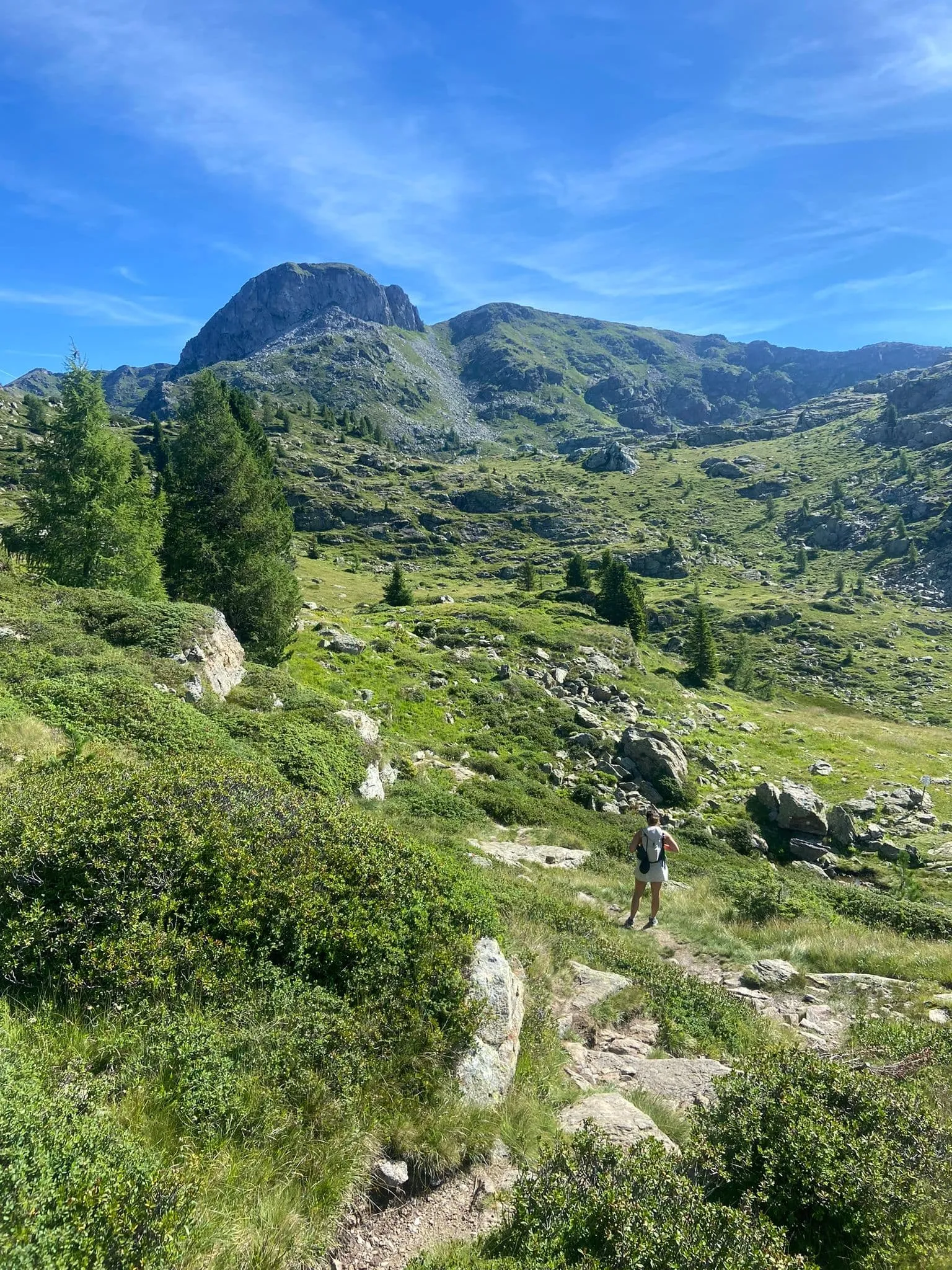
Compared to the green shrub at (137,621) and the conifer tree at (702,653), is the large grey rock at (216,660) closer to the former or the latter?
the green shrub at (137,621)

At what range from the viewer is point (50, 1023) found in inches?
191

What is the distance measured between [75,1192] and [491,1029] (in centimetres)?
416

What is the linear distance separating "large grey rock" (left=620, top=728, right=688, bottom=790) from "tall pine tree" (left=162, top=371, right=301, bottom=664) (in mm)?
18251

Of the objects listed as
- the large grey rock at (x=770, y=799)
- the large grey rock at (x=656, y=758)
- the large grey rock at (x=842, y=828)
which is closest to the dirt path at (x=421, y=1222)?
the large grey rock at (x=656, y=758)

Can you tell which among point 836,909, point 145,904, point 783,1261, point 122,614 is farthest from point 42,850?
point 836,909

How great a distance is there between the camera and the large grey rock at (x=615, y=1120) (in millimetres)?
5609

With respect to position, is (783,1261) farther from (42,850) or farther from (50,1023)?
(42,850)

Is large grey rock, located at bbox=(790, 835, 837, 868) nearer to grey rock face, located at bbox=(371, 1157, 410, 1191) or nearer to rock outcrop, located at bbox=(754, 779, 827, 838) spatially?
rock outcrop, located at bbox=(754, 779, 827, 838)

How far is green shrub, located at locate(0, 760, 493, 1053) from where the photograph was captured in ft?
17.6

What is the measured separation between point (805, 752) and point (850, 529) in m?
148

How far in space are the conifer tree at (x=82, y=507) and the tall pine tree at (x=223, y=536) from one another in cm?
183

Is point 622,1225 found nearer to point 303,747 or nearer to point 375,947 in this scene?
point 375,947

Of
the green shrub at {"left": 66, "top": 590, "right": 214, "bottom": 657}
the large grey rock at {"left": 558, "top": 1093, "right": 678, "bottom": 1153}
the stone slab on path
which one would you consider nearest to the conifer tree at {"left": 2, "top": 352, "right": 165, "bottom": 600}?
the green shrub at {"left": 66, "top": 590, "right": 214, "bottom": 657}

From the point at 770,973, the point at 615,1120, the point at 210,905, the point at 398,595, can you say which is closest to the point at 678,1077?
the point at 615,1120
